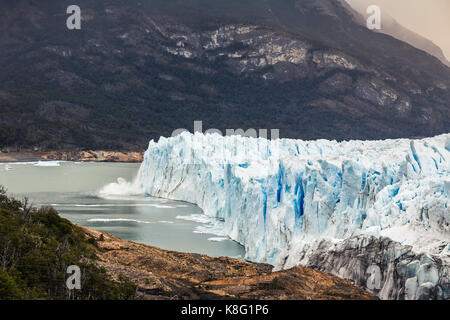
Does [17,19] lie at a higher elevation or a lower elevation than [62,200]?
higher

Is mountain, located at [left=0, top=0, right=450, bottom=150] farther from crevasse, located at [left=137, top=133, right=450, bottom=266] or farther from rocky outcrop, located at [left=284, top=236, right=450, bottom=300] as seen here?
rocky outcrop, located at [left=284, top=236, right=450, bottom=300]

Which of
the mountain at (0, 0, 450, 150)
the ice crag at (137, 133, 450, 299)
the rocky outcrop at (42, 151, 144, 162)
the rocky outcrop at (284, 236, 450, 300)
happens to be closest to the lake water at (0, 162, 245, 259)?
the ice crag at (137, 133, 450, 299)

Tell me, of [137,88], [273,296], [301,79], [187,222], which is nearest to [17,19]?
[137,88]

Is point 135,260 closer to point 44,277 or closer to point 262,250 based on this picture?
point 44,277

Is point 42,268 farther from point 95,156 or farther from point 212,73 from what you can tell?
point 212,73

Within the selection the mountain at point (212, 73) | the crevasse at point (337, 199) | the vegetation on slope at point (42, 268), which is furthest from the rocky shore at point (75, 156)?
the vegetation on slope at point (42, 268)

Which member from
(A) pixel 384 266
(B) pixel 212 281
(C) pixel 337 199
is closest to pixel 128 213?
(C) pixel 337 199
